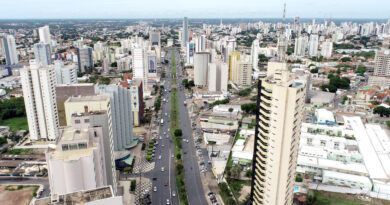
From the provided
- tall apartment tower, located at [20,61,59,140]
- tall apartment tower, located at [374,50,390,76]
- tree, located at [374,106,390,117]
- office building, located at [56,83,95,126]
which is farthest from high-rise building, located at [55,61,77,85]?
tall apartment tower, located at [374,50,390,76]

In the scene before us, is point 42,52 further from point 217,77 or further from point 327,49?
point 327,49

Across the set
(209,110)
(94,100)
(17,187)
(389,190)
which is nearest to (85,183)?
(94,100)

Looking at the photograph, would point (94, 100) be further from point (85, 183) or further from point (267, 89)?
point (267, 89)

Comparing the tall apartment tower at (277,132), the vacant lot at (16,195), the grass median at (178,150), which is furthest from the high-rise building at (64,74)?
the tall apartment tower at (277,132)

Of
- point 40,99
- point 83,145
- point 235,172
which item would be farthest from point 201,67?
point 83,145

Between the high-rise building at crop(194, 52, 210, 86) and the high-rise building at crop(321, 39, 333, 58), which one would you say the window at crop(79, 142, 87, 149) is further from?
the high-rise building at crop(321, 39, 333, 58)

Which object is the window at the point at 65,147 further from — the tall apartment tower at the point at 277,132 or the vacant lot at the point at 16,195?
the vacant lot at the point at 16,195
